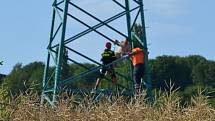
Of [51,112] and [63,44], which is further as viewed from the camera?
[63,44]

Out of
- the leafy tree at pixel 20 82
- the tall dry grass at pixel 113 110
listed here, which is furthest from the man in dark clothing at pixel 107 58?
the tall dry grass at pixel 113 110

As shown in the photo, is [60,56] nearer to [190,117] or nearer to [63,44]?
[63,44]

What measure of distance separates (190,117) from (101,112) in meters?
1.11

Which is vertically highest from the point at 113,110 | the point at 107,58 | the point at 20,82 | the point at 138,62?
the point at 107,58

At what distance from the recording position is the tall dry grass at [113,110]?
22.9 feet

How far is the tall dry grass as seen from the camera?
A: 22.9 ft

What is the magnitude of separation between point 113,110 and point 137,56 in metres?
11.1

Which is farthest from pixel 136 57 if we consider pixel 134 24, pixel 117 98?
pixel 117 98

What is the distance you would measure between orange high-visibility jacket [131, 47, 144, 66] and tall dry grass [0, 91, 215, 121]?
34.1 ft

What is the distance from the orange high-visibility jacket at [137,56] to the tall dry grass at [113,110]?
10.4 m

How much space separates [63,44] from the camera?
58.8 ft

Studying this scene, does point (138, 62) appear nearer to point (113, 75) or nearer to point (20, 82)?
point (113, 75)

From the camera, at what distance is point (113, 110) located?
24.0 ft

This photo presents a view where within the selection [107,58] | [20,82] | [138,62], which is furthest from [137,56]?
[20,82]
